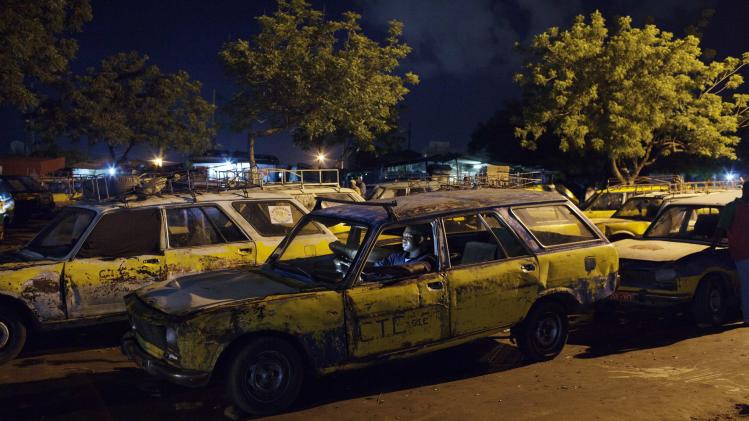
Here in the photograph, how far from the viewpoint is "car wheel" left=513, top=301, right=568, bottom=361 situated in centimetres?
615

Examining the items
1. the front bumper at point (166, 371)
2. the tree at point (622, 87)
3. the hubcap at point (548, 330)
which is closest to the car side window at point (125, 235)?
the front bumper at point (166, 371)

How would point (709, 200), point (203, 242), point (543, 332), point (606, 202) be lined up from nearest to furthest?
1. point (543, 332)
2. point (203, 242)
3. point (709, 200)
4. point (606, 202)

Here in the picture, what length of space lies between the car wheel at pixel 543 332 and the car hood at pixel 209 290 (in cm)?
240

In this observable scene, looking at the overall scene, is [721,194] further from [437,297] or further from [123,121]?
[123,121]

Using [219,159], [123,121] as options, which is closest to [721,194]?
[123,121]

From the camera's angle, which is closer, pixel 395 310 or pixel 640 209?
pixel 395 310

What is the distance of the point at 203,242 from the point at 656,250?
18.8 feet

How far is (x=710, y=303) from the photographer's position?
7684 mm

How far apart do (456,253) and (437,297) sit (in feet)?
3.96

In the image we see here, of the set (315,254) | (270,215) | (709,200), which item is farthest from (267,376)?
(709,200)

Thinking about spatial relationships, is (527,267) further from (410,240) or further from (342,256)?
(342,256)

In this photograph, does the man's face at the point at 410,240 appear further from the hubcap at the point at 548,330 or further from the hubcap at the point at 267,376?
the hubcap at the point at 267,376

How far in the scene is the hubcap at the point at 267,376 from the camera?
4805 millimetres

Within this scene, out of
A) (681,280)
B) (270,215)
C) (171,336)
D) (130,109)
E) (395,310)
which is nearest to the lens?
(171,336)
